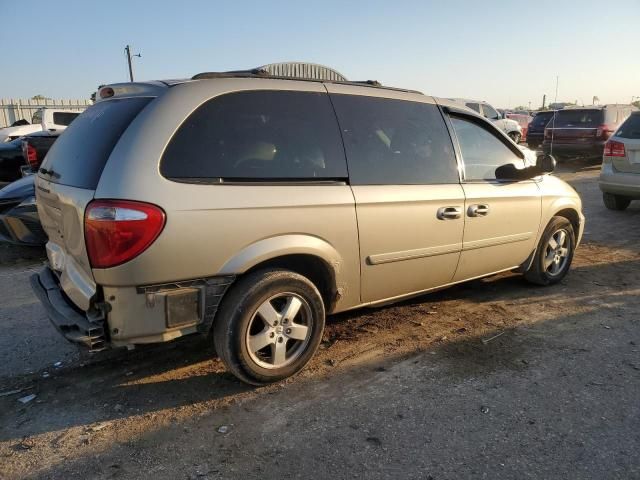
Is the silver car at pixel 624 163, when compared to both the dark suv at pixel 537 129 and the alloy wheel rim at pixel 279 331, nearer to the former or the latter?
the alloy wheel rim at pixel 279 331

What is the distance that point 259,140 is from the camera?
2930 mm

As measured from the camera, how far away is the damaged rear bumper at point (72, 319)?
8.54 ft

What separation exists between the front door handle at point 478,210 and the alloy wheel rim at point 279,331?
5.20ft

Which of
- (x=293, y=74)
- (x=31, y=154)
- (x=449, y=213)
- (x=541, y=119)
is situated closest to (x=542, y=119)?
(x=541, y=119)

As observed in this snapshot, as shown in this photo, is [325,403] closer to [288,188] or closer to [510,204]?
[288,188]

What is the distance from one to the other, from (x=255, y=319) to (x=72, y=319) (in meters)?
1.02

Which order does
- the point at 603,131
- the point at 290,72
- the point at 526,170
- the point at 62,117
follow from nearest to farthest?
the point at 290,72 < the point at 526,170 < the point at 603,131 < the point at 62,117

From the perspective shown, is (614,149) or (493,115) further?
(493,115)

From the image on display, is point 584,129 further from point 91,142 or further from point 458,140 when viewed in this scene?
point 91,142

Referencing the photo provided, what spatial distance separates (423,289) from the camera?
3.89 meters

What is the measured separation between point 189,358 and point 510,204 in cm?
289

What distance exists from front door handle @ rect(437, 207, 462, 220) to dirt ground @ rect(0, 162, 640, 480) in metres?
0.92

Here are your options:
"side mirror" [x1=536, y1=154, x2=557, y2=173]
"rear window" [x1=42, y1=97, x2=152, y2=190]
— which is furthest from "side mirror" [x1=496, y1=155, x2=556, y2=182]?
"rear window" [x1=42, y1=97, x2=152, y2=190]

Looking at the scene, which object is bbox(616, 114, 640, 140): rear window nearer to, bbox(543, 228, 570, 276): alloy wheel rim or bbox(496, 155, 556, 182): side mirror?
bbox(543, 228, 570, 276): alloy wheel rim
